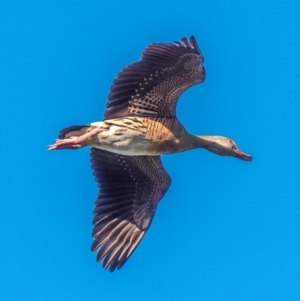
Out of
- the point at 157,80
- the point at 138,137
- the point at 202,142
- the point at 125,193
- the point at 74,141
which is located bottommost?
the point at 125,193

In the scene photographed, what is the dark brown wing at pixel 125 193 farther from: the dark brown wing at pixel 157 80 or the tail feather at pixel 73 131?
the tail feather at pixel 73 131

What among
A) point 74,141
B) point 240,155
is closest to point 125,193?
point 74,141

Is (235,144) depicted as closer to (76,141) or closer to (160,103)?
(160,103)

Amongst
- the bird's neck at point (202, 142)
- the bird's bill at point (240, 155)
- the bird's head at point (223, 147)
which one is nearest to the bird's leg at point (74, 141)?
the bird's neck at point (202, 142)

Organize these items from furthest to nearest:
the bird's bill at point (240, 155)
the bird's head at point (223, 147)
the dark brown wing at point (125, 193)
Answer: the bird's bill at point (240, 155) < the bird's head at point (223, 147) < the dark brown wing at point (125, 193)

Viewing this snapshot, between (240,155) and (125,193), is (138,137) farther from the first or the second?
(240,155)

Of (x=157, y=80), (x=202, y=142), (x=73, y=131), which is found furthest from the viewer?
(x=202, y=142)
